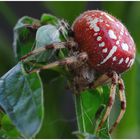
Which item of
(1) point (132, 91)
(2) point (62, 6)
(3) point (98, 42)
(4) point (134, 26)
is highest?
(3) point (98, 42)

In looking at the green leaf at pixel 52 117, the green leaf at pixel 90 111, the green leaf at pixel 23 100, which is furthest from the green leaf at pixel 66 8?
the green leaf at pixel 23 100

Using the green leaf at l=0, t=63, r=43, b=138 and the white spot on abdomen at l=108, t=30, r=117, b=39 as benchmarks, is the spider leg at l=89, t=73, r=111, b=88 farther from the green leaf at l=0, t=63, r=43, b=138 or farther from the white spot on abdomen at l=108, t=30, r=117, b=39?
the green leaf at l=0, t=63, r=43, b=138

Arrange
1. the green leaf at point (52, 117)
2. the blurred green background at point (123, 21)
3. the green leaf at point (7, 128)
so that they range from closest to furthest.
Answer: the green leaf at point (7, 128), the green leaf at point (52, 117), the blurred green background at point (123, 21)

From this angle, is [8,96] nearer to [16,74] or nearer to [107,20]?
[16,74]

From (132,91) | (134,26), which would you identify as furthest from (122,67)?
(134,26)

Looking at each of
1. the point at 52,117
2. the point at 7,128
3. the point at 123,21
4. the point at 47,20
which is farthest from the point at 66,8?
the point at 7,128

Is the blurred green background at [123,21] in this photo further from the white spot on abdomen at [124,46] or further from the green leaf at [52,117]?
the white spot on abdomen at [124,46]

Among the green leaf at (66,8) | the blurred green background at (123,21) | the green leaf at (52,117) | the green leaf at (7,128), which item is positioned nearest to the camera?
the green leaf at (7,128)

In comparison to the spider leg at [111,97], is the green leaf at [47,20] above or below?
above
